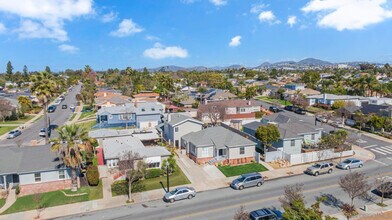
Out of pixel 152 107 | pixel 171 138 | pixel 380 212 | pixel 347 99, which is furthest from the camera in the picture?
pixel 347 99

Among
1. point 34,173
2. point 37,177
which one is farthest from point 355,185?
point 34,173

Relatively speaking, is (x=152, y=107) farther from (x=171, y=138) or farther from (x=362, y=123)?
(x=362, y=123)

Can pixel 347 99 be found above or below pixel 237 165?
above

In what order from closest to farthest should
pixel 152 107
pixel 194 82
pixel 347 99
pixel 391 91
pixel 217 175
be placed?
pixel 217 175 < pixel 152 107 < pixel 347 99 < pixel 391 91 < pixel 194 82

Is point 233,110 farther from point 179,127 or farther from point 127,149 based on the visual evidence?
point 127,149

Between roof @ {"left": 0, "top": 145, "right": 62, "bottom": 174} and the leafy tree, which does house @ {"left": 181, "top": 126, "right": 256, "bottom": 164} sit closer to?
the leafy tree

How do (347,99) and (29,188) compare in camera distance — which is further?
(347,99)

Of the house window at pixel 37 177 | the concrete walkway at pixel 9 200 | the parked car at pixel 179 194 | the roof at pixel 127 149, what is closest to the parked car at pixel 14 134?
the roof at pixel 127 149

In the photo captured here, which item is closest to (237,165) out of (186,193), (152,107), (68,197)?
(186,193)
